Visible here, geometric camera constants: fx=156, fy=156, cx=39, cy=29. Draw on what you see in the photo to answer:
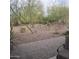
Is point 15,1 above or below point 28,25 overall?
above

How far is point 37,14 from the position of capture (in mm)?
1563

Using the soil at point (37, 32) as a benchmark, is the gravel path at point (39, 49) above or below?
below

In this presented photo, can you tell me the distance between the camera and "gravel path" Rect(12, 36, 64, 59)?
154cm

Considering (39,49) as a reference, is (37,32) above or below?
above

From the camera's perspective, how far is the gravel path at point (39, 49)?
1542 mm

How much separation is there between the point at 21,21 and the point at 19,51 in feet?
0.97

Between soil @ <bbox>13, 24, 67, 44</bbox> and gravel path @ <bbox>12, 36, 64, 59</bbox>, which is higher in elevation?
soil @ <bbox>13, 24, 67, 44</bbox>

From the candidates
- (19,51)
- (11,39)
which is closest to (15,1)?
(11,39)

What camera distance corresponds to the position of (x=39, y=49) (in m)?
1.56
